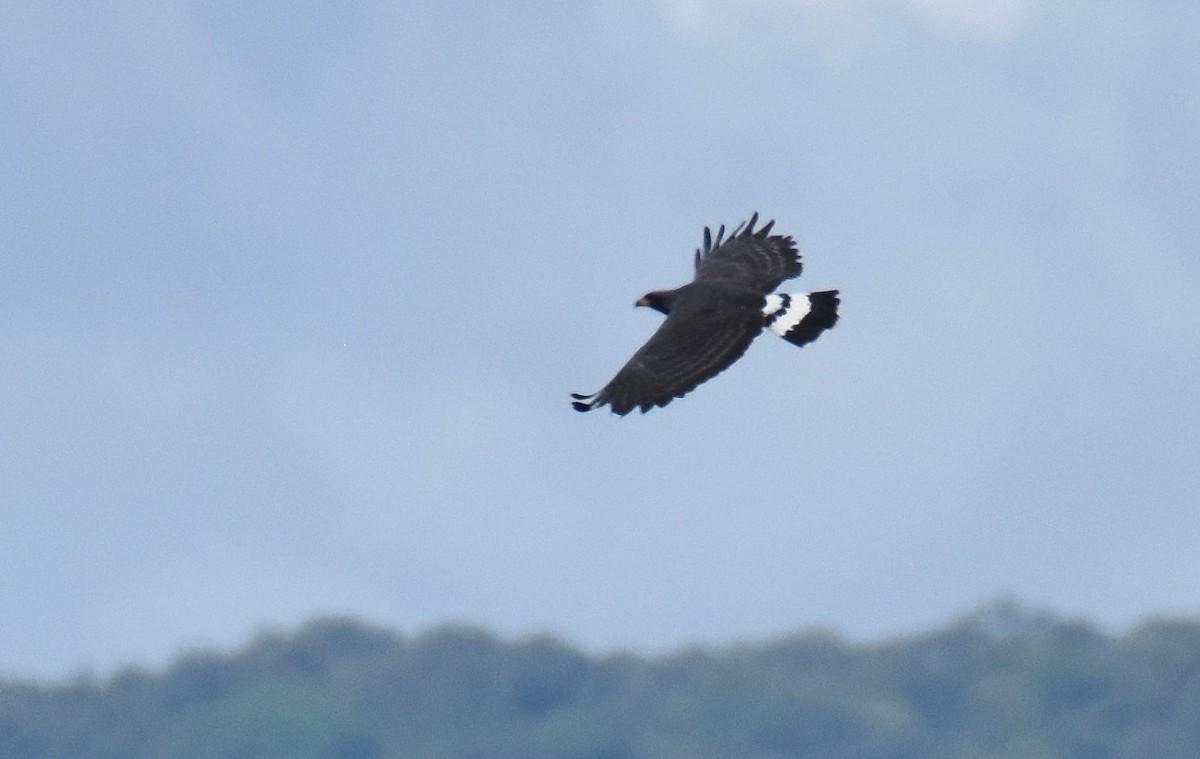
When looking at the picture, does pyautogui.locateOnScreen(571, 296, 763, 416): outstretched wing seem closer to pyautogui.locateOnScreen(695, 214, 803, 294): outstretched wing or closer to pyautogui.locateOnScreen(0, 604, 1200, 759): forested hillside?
pyautogui.locateOnScreen(695, 214, 803, 294): outstretched wing

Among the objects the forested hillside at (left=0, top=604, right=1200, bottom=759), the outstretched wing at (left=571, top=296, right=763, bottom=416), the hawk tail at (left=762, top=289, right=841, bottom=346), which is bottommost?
the outstretched wing at (left=571, top=296, right=763, bottom=416)

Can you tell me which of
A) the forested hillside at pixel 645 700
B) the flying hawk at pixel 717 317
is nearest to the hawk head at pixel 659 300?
the flying hawk at pixel 717 317

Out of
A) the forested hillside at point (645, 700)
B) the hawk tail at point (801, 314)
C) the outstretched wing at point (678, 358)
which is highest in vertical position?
the forested hillside at point (645, 700)

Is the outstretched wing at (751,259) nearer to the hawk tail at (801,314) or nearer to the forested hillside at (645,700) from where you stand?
the hawk tail at (801,314)

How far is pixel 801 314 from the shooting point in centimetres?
2634

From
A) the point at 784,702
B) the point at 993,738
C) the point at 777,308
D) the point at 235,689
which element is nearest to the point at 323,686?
the point at 235,689

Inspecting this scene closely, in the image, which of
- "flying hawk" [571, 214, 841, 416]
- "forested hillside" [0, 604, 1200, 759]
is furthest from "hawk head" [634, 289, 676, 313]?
"forested hillside" [0, 604, 1200, 759]

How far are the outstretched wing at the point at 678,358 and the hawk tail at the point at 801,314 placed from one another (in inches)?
8.8

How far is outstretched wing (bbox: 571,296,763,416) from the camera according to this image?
24.5 meters

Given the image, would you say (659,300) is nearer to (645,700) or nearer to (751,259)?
(751,259)

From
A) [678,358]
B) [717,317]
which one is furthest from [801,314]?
[678,358]

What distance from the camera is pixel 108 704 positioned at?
140000mm

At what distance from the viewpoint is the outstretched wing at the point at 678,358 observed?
24.5 meters

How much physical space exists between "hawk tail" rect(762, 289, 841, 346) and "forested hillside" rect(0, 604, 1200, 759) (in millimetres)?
97214
